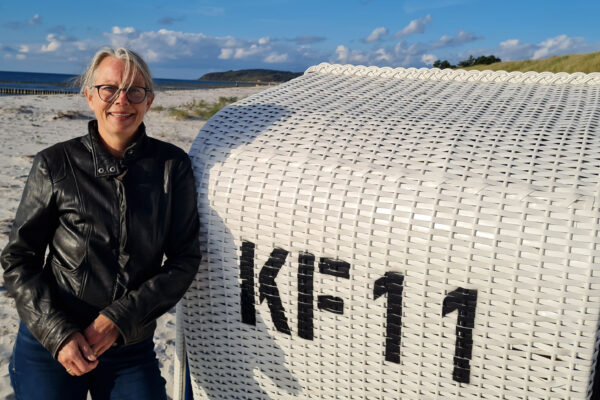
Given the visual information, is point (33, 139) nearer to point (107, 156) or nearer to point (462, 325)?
point (107, 156)

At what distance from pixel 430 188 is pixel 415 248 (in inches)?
7.3

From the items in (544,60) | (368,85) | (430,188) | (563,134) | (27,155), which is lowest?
(27,155)

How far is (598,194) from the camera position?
1.36 meters

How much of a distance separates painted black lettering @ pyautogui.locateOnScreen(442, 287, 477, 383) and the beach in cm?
147

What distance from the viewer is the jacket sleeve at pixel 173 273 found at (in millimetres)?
1614

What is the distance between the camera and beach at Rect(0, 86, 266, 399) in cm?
267

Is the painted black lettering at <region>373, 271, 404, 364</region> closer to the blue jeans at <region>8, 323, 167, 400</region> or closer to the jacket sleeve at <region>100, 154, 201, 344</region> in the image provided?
the jacket sleeve at <region>100, 154, 201, 344</region>

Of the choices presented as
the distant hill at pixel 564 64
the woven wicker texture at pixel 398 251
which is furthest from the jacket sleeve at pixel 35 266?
the distant hill at pixel 564 64

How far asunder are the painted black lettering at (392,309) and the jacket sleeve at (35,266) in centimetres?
97

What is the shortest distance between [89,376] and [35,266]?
1.37 feet

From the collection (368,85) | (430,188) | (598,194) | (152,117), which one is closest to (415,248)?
(430,188)

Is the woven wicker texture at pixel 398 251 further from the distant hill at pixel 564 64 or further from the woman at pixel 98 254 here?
the distant hill at pixel 564 64

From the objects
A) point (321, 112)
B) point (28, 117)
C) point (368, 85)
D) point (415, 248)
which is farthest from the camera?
point (28, 117)

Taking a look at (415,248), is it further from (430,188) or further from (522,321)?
(522,321)
